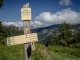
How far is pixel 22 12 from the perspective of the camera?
344cm

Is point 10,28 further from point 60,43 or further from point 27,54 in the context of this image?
point 27,54

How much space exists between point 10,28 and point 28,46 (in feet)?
301

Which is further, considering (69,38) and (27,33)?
(69,38)

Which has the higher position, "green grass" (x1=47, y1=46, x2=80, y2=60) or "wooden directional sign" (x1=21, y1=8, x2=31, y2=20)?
"wooden directional sign" (x1=21, y1=8, x2=31, y2=20)

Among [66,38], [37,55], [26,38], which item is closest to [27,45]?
[26,38]

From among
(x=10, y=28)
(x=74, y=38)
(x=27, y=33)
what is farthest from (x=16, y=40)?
(x=10, y=28)

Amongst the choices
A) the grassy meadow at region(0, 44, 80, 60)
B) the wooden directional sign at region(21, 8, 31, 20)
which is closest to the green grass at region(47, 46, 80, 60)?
Answer: the grassy meadow at region(0, 44, 80, 60)

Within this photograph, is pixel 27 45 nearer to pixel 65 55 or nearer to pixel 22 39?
pixel 22 39

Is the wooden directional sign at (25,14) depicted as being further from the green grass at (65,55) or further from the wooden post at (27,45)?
the green grass at (65,55)

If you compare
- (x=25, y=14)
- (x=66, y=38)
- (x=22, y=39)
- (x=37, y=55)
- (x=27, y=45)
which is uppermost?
(x=25, y=14)

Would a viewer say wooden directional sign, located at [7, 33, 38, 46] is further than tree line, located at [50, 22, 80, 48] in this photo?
No

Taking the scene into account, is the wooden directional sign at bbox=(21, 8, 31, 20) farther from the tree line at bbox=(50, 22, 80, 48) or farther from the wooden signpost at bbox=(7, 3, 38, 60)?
the tree line at bbox=(50, 22, 80, 48)

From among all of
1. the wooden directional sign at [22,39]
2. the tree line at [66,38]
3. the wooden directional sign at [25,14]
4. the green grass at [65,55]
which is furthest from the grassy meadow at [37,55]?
the tree line at [66,38]

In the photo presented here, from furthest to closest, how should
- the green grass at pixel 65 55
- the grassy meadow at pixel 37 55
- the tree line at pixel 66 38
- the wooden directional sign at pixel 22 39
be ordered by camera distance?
the tree line at pixel 66 38 → the green grass at pixel 65 55 → the grassy meadow at pixel 37 55 → the wooden directional sign at pixel 22 39
